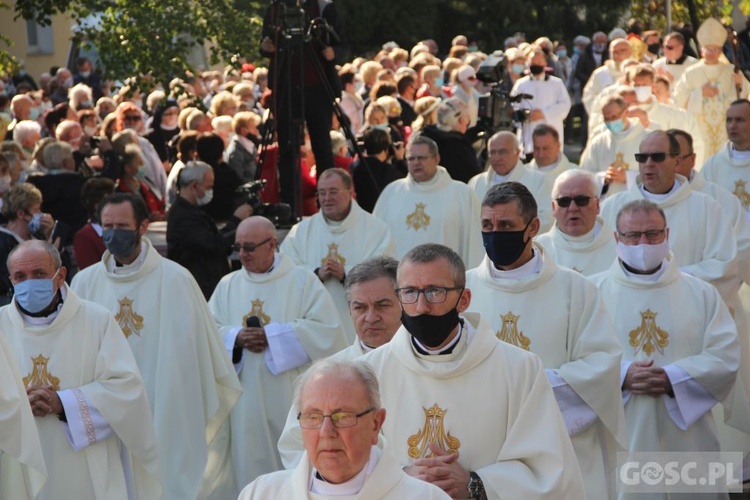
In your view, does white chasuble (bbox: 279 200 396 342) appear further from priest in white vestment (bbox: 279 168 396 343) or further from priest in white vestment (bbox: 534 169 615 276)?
priest in white vestment (bbox: 534 169 615 276)

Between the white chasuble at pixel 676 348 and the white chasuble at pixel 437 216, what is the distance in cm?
373

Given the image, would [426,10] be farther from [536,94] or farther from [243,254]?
[243,254]

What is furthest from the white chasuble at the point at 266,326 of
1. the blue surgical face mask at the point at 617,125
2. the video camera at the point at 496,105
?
the video camera at the point at 496,105

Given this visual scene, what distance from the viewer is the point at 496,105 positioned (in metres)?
14.5

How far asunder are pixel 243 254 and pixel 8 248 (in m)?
1.55

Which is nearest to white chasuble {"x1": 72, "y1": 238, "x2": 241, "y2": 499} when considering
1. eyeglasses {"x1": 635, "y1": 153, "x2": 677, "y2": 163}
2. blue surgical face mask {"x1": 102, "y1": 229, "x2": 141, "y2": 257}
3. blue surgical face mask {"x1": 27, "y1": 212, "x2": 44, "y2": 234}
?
blue surgical face mask {"x1": 102, "y1": 229, "x2": 141, "y2": 257}

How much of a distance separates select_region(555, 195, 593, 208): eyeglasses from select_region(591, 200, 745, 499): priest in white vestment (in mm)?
707

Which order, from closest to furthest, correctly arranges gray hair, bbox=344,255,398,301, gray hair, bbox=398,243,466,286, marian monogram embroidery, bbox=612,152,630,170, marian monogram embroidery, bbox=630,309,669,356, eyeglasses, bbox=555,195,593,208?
gray hair, bbox=398,243,466,286
gray hair, bbox=344,255,398,301
marian monogram embroidery, bbox=630,309,669,356
eyeglasses, bbox=555,195,593,208
marian monogram embroidery, bbox=612,152,630,170

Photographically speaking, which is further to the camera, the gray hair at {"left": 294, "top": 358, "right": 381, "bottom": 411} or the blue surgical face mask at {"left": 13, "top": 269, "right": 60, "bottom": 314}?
the blue surgical face mask at {"left": 13, "top": 269, "right": 60, "bottom": 314}

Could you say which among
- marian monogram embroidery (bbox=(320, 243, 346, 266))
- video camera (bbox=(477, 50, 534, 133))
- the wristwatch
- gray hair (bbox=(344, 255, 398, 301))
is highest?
video camera (bbox=(477, 50, 534, 133))

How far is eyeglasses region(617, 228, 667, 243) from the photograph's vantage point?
7.65m

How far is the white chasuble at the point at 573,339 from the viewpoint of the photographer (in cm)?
679

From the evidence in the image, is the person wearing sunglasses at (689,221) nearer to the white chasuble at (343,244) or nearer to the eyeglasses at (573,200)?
the eyeglasses at (573,200)

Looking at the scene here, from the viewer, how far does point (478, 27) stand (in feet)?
108
